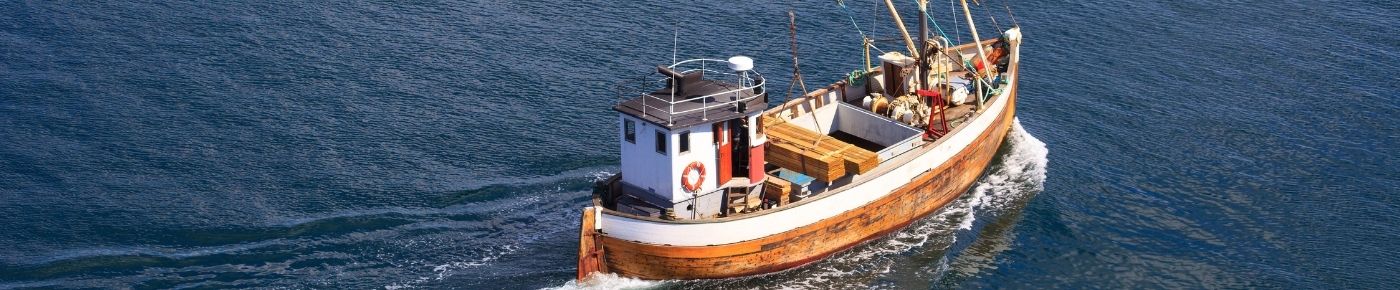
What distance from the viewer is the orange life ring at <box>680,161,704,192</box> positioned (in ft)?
149

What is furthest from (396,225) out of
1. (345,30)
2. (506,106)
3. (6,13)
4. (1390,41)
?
(1390,41)

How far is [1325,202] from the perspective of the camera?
54906 millimetres

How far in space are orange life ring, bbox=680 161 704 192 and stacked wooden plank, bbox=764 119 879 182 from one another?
3.77m

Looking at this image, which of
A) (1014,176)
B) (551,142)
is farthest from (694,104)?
(1014,176)

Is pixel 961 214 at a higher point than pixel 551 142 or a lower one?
lower

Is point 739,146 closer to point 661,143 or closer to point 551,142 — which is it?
point 661,143

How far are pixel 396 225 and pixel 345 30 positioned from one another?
2374 cm

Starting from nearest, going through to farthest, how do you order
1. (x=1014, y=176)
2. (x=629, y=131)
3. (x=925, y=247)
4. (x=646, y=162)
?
(x=646, y=162), (x=629, y=131), (x=925, y=247), (x=1014, y=176)

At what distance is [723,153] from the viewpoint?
46312mm

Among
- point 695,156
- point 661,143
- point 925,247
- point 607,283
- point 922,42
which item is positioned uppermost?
point 922,42

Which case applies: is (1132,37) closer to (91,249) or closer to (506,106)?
(506,106)

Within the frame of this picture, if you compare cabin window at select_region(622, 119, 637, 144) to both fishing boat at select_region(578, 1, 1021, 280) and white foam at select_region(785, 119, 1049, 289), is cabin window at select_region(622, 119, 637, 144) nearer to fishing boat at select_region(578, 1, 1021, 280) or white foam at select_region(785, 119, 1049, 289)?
fishing boat at select_region(578, 1, 1021, 280)

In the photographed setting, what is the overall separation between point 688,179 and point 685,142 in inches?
47.0

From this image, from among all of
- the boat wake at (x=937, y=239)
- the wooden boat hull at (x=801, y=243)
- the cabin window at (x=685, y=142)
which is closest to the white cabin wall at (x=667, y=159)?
the cabin window at (x=685, y=142)
